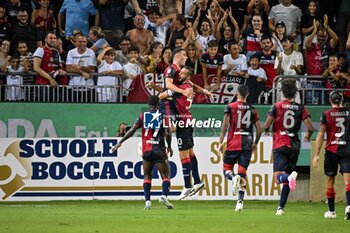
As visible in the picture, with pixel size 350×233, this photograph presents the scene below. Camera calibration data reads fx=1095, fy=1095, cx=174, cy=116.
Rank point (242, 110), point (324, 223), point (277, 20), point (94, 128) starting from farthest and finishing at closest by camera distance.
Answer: point (277, 20), point (94, 128), point (242, 110), point (324, 223)

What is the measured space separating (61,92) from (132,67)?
2007mm

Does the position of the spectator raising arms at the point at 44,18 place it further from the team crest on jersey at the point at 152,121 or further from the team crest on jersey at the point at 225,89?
the team crest on jersey at the point at 152,121

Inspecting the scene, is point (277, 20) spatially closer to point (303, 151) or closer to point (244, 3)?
point (244, 3)

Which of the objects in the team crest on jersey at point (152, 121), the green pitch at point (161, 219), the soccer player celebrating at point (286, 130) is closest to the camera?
the green pitch at point (161, 219)

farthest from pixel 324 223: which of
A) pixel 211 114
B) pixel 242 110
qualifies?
pixel 211 114

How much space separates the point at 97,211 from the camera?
2122 cm

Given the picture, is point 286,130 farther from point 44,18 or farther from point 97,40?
point 44,18

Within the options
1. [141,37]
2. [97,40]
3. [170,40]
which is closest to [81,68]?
[97,40]

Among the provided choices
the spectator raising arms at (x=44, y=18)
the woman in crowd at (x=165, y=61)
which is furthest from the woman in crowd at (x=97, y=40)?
the woman in crowd at (x=165, y=61)

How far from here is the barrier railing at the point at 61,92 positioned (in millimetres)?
26391

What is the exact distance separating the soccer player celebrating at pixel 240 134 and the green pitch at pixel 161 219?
69 cm

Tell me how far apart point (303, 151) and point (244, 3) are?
5.23 m

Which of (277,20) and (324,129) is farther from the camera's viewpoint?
(277,20)

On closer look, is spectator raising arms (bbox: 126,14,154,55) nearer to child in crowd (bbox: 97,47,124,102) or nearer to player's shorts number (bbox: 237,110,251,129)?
child in crowd (bbox: 97,47,124,102)
